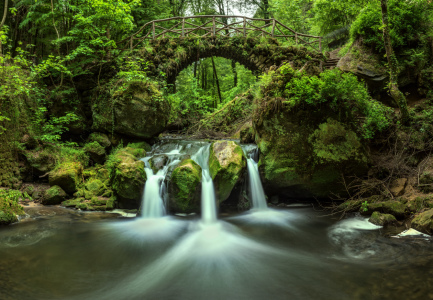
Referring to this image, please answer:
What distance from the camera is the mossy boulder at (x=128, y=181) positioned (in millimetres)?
7042

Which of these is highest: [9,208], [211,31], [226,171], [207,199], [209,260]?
[211,31]

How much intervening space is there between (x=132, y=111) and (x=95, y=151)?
6.52ft

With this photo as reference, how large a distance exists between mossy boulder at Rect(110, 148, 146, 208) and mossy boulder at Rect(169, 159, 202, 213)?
97 cm

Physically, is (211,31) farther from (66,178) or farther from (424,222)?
(424,222)

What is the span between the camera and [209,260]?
439 centimetres

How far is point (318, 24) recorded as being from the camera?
17031mm

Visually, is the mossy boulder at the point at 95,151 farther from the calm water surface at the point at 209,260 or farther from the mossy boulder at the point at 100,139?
the calm water surface at the point at 209,260

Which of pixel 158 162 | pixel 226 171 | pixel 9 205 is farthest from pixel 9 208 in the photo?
pixel 226 171

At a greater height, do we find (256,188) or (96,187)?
(96,187)

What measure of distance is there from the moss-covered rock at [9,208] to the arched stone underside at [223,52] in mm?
7734

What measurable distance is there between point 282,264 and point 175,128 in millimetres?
11941

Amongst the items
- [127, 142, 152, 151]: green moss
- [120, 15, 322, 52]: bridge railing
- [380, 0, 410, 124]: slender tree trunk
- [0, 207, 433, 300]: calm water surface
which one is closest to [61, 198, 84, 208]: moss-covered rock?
[0, 207, 433, 300]: calm water surface

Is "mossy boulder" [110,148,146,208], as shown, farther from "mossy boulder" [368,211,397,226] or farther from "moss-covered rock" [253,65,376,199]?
"mossy boulder" [368,211,397,226]

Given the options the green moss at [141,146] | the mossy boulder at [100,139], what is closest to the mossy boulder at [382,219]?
the green moss at [141,146]
